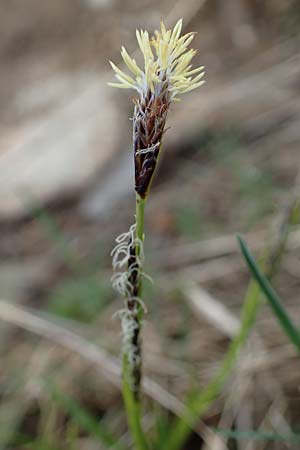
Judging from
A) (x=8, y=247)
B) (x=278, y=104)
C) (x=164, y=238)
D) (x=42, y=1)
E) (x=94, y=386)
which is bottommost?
(x=94, y=386)

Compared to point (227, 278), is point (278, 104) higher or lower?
higher

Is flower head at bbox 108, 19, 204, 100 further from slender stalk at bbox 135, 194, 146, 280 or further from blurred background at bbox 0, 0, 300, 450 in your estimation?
blurred background at bbox 0, 0, 300, 450

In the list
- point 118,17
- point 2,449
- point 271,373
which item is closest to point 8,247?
point 2,449

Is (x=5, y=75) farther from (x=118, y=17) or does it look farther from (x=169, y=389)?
(x=169, y=389)

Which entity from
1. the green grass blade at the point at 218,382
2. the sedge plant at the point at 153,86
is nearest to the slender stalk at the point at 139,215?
the sedge plant at the point at 153,86

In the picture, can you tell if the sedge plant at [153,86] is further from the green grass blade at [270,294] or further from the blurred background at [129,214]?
the blurred background at [129,214]

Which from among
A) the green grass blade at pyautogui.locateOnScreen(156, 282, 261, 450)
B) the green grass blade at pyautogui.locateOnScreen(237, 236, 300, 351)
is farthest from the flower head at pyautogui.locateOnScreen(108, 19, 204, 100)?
the green grass blade at pyautogui.locateOnScreen(156, 282, 261, 450)

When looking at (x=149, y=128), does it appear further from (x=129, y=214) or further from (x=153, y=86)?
(x=129, y=214)

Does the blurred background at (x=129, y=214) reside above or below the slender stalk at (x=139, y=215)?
above
